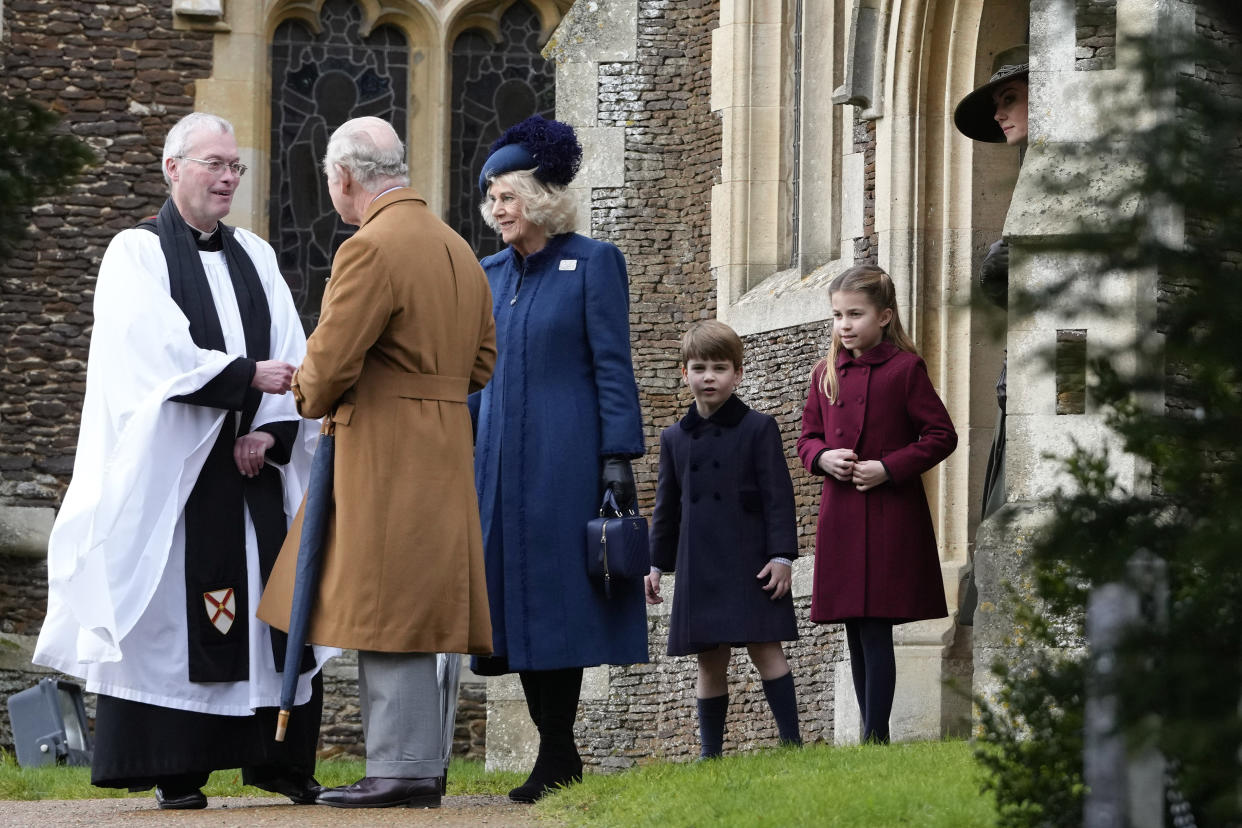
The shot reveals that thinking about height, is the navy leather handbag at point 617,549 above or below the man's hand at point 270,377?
below

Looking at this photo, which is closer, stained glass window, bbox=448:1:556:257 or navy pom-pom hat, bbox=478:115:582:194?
navy pom-pom hat, bbox=478:115:582:194

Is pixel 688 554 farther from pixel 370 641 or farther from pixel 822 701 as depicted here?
pixel 822 701

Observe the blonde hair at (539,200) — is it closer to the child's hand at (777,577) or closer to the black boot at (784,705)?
the child's hand at (777,577)

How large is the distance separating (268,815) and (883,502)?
2.60 metres

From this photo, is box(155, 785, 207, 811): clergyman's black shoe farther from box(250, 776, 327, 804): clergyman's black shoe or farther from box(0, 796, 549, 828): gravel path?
box(250, 776, 327, 804): clergyman's black shoe

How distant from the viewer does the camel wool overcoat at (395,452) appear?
6.04 metres

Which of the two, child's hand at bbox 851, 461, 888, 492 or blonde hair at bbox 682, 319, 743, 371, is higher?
blonde hair at bbox 682, 319, 743, 371

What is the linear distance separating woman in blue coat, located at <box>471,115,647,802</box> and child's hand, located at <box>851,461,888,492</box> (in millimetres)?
1115

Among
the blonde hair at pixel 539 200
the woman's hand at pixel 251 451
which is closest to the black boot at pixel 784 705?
the blonde hair at pixel 539 200

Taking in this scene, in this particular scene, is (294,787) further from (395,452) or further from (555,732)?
(395,452)

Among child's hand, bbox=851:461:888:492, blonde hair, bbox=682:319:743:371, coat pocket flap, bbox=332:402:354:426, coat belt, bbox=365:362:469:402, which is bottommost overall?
child's hand, bbox=851:461:888:492

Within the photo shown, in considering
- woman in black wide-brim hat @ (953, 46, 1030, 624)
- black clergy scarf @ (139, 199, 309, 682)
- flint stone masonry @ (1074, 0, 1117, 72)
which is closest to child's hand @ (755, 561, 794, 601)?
woman in black wide-brim hat @ (953, 46, 1030, 624)

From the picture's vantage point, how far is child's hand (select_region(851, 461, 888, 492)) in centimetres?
758

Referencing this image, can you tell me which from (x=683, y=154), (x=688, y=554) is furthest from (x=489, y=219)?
(x=683, y=154)
